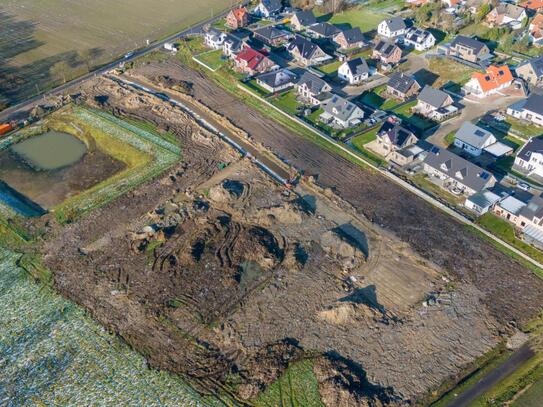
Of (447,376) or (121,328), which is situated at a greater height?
(447,376)

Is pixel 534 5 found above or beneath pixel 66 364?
above

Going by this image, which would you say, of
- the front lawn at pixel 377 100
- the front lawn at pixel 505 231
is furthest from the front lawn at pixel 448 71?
the front lawn at pixel 505 231

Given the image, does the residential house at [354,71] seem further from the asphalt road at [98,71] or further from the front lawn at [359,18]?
the asphalt road at [98,71]

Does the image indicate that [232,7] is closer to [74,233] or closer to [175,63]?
[175,63]

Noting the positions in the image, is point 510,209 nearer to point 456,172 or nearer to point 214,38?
point 456,172

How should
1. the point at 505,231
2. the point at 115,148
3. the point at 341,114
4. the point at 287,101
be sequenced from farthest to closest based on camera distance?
the point at 287,101 < the point at 341,114 < the point at 115,148 < the point at 505,231

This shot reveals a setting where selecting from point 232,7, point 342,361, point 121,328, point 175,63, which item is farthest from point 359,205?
point 232,7

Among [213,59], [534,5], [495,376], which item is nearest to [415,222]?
[495,376]
